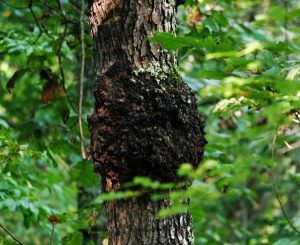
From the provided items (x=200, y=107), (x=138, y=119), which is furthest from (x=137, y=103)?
(x=200, y=107)

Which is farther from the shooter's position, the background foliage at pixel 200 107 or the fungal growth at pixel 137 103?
the fungal growth at pixel 137 103

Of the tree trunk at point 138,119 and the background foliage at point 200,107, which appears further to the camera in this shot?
the tree trunk at point 138,119

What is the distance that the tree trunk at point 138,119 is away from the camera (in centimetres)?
228

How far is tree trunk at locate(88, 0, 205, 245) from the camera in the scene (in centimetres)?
228

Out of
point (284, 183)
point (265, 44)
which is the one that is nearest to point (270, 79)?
point (265, 44)

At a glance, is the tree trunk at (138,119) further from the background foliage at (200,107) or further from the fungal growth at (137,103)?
the background foliage at (200,107)

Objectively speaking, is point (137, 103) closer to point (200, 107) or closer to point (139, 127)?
point (139, 127)

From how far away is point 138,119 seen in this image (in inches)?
90.7

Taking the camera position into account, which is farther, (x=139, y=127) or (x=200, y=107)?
(x=200, y=107)

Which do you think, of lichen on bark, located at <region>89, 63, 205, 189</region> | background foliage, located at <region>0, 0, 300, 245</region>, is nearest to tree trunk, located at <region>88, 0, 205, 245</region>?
lichen on bark, located at <region>89, 63, 205, 189</region>

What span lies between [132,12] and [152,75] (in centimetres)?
29

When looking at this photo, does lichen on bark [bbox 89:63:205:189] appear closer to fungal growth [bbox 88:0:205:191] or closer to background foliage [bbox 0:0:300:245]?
fungal growth [bbox 88:0:205:191]

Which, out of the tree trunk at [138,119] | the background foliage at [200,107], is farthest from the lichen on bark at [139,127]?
the background foliage at [200,107]

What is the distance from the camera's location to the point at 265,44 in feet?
5.88
